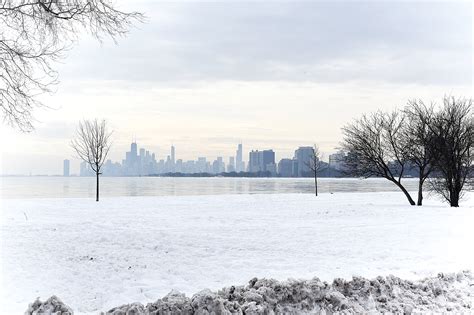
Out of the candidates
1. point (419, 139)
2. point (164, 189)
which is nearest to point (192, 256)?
point (419, 139)

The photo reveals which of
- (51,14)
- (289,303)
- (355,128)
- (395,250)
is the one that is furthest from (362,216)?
(51,14)

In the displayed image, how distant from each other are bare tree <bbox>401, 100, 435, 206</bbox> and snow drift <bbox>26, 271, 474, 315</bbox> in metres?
21.9

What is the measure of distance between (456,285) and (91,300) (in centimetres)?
626

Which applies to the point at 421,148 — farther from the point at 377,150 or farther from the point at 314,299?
the point at 314,299

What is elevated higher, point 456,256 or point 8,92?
point 8,92

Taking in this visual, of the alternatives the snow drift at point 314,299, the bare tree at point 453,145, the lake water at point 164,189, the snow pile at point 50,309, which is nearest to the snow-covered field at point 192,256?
the snow pile at point 50,309

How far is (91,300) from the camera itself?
6996 millimetres

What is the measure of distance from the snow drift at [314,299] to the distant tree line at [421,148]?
71.3 feet

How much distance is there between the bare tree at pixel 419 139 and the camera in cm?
2788

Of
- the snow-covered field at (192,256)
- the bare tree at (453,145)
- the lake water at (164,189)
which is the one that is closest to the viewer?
the snow-covered field at (192,256)

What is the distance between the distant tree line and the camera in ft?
90.0

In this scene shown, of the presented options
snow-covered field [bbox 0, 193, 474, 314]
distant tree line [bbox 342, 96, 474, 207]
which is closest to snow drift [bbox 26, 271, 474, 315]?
snow-covered field [bbox 0, 193, 474, 314]

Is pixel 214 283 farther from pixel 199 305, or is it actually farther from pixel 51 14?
pixel 51 14

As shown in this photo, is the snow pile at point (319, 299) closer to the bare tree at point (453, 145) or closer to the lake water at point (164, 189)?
the bare tree at point (453, 145)
